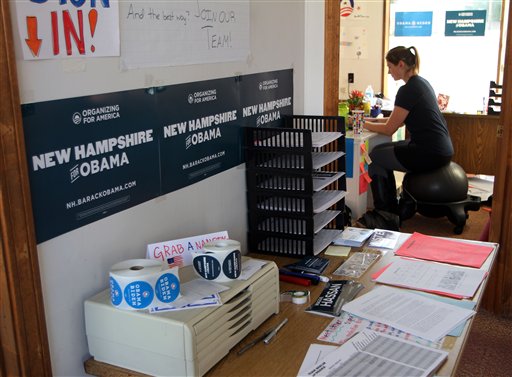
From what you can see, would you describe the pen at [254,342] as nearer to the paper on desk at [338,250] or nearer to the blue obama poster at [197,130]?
the blue obama poster at [197,130]

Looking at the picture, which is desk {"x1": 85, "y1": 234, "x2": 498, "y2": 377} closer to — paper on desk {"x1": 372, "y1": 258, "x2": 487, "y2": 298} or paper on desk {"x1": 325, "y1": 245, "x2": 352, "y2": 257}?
paper on desk {"x1": 372, "y1": 258, "x2": 487, "y2": 298}

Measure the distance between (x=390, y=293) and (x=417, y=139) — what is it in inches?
108

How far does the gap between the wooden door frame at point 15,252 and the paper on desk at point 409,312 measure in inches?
31.0

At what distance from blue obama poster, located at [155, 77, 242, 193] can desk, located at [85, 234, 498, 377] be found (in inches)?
19.2

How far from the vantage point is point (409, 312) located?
1541mm

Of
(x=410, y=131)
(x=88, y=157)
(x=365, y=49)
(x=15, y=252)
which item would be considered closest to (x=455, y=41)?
(x=365, y=49)

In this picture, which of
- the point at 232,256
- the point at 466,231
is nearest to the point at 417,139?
the point at 466,231

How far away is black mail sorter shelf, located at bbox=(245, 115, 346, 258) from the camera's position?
1.90m

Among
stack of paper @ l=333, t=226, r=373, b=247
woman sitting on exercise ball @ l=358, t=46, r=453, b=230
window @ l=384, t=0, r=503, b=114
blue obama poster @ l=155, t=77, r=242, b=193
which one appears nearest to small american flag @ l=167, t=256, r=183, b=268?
blue obama poster @ l=155, t=77, r=242, b=193

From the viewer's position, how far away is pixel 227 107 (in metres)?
1.89

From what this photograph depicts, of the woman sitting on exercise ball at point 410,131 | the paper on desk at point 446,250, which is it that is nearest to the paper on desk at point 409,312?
the paper on desk at point 446,250

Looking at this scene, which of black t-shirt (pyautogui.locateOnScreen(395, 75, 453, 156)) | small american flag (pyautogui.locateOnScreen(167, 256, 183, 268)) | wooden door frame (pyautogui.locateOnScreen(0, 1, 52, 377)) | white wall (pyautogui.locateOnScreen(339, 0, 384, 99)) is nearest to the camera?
wooden door frame (pyautogui.locateOnScreen(0, 1, 52, 377))

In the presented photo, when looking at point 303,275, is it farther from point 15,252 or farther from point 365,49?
point 365,49

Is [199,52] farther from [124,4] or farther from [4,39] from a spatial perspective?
[4,39]
